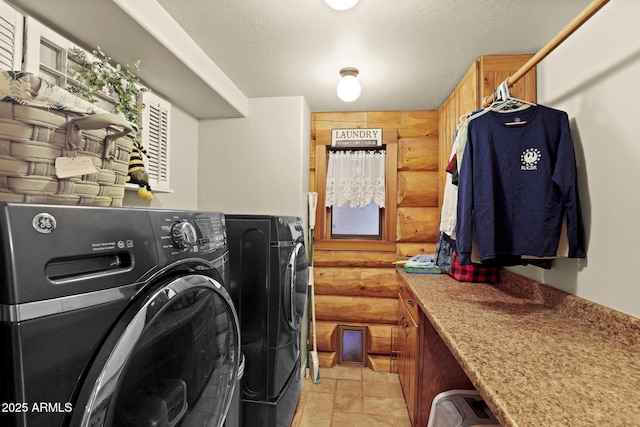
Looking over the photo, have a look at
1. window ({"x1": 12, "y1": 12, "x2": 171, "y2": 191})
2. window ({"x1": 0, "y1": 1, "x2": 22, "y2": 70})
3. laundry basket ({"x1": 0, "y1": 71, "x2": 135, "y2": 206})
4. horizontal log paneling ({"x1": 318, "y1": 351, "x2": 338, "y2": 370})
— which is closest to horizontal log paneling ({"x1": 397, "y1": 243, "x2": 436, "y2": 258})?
horizontal log paneling ({"x1": 318, "y1": 351, "x2": 338, "y2": 370})

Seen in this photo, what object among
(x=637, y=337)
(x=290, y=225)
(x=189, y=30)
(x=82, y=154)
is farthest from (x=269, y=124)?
(x=637, y=337)

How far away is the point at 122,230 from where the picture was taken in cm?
67

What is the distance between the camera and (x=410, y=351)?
82.7 inches

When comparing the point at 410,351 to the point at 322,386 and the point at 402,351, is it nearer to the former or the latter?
the point at 402,351

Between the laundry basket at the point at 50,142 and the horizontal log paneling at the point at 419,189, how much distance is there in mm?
2523

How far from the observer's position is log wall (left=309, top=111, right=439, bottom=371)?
118 inches

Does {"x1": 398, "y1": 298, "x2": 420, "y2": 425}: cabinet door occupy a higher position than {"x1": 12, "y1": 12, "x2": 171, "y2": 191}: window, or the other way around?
{"x1": 12, "y1": 12, "x2": 171, "y2": 191}: window

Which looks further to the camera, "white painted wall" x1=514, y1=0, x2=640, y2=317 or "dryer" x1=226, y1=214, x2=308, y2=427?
"dryer" x1=226, y1=214, x2=308, y2=427

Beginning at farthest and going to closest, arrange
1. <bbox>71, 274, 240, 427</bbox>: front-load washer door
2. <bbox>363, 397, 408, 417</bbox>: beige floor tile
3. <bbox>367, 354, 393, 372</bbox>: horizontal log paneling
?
<bbox>367, 354, 393, 372</bbox>: horizontal log paneling
<bbox>363, 397, 408, 417</bbox>: beige floor tile
<bbox>71, 274, 240, 427</bbox>: front-load washer door

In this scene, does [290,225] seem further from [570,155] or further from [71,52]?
[570,155]

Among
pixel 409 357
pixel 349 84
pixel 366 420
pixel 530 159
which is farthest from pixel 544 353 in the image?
pixel 349 84

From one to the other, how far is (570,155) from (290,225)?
4.67ft

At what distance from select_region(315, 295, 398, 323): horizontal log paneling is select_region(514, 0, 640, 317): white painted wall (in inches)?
64.4

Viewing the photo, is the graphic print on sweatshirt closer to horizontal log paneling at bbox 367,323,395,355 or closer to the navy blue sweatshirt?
the navy blue sweatshirt
